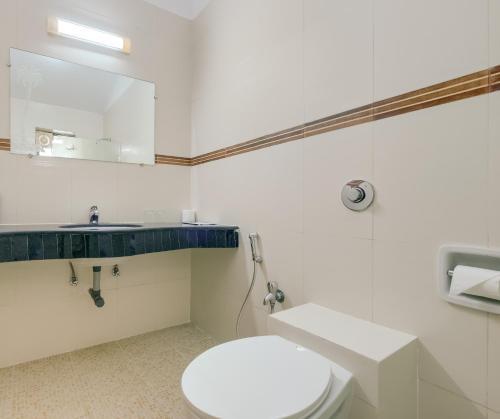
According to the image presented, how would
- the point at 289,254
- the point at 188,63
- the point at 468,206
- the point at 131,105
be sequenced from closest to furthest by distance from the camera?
the point at 468,206 → the point at 289,254 → the point at 131,105 → the point at 188,63

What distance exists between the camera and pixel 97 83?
6.54 ft

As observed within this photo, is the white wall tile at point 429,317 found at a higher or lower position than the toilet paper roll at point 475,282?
lower

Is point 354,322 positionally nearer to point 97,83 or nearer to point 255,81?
point 255,81

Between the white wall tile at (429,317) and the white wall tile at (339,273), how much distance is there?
43 millimetres

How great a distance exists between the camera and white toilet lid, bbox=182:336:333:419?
28.4 inches

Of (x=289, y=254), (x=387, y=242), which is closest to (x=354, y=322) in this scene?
(x=387, y=242)

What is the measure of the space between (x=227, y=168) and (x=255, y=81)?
564 millimetres

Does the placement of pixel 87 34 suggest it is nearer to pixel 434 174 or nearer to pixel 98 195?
pixel 98 195

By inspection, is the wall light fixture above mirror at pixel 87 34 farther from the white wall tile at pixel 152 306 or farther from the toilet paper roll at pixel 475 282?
the toilet paper roll at pixel 475 282

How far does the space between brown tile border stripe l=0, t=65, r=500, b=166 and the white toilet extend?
2.95 feet

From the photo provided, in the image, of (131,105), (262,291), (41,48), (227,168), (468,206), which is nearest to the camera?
(468,206)

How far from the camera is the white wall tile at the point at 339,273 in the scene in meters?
1.15

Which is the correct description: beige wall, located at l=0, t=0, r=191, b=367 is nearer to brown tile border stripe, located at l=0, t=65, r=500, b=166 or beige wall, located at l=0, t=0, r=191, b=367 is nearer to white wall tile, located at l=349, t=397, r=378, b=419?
brown tile border stripe, located at l=0, t=65, r=500, b=166

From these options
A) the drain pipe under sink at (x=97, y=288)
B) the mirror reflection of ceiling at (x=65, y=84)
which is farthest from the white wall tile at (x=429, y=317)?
the mirror reflection of ceiling at (x=65, y=84)
